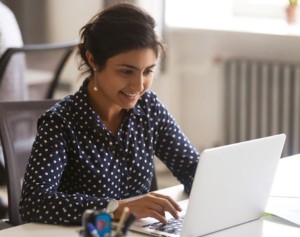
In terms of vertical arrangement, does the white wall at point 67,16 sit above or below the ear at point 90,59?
below

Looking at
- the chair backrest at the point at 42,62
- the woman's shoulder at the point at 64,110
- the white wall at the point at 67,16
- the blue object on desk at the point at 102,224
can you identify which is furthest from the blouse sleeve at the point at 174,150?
the white wall at the point at 67,16

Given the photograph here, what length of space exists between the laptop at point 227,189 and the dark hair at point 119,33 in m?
0.44

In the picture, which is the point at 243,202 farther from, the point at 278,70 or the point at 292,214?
the point at 278,70

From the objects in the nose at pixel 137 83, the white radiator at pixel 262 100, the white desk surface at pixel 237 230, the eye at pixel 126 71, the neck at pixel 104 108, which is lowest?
the white radiator at pixel 262 100

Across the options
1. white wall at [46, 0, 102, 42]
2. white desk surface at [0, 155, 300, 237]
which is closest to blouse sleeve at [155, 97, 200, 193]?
white desk surface at [0, 155, 300, 237]

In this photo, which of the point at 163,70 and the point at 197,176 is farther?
the point at 163,70

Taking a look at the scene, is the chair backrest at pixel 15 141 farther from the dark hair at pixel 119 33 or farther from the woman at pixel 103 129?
the dark hair at pixel 119 33

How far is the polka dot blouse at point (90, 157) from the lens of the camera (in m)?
1.71

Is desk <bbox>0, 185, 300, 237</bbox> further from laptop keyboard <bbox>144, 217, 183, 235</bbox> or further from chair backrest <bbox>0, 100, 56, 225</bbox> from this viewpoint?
chair backrest <bbox>0, 100, 56, 225</bbox>

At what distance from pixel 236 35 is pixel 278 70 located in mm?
298

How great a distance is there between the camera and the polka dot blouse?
5.63ft

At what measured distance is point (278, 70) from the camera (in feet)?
11.9

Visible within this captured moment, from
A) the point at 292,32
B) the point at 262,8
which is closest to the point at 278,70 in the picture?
the point at 292,32

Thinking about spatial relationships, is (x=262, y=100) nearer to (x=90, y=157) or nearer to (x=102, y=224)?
(x=90, y=157)
